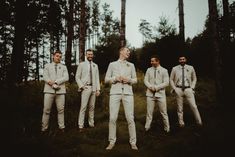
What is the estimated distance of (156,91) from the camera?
8.59m

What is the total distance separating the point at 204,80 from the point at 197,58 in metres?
1.74

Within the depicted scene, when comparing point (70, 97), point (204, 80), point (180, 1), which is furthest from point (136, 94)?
point (180, 1)

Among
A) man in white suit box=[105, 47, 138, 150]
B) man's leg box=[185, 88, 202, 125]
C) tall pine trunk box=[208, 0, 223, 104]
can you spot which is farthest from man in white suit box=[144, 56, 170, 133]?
tall pine trunk box=[208, 0, 223, 104]

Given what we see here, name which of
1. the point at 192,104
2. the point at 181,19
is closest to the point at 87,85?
the point at 192,104

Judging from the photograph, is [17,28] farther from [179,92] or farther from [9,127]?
[179,92]

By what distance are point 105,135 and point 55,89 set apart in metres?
2.08

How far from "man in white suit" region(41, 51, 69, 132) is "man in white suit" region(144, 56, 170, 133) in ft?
8.86

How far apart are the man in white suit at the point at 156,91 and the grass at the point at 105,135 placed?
48 centimetres

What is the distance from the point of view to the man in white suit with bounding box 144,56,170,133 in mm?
8539

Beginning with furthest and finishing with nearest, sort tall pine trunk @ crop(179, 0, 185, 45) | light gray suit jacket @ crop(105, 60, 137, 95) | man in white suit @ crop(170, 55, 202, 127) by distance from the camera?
tall pine trunk @ crop(179, 0, 185, 45)
man in white suit @ crop(170, 55, 202, 127)
light gray suit jacket @ crop(105, 60, 137, 95)

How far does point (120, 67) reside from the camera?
7262mm

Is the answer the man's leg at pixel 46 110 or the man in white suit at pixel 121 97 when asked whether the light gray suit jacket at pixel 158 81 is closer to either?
the man in white suit at pixel 121 97

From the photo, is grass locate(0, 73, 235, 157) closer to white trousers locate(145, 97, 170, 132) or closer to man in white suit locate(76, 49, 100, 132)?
white trousers locate(145, 97, 170, 132)

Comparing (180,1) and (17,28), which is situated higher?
(180,1)
